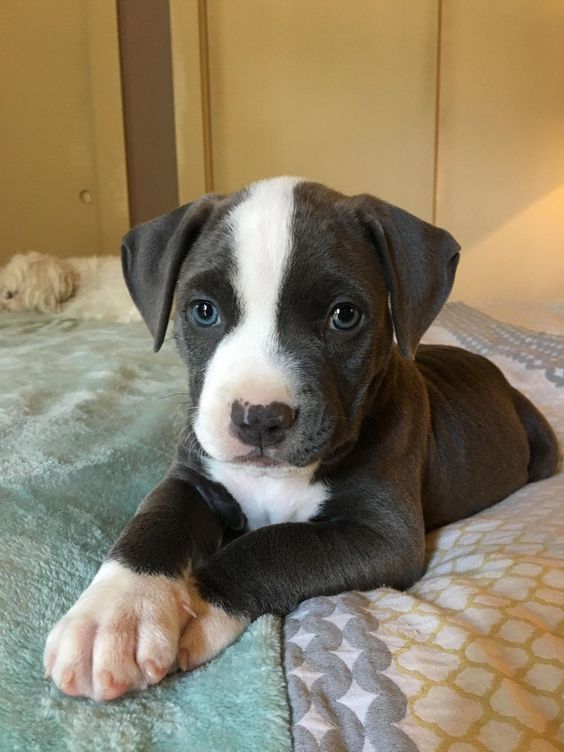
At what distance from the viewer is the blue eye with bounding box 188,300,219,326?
4.74ft

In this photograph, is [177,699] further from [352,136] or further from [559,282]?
[559,282]

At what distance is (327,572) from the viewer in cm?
132

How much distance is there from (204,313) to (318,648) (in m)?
0.69

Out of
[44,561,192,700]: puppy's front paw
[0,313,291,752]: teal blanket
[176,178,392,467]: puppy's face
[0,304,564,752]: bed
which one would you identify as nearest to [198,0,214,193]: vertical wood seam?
[0,313,291,752]: teal blanket

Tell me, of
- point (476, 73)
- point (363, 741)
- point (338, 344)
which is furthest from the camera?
point (476, 73)

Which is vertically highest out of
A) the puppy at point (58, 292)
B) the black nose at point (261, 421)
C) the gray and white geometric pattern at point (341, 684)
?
the black nose at point (261, 421)

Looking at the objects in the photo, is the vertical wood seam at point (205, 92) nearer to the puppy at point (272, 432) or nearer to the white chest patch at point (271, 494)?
the puppy at point (272, 432)

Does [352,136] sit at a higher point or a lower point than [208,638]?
higher

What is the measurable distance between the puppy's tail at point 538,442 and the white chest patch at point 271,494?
872 millimetres

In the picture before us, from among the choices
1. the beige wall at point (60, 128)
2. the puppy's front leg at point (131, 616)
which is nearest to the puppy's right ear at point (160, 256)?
the puppy's front leg at point (131, 616)

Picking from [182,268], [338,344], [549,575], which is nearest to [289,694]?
[549,575]

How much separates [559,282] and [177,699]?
566 cm

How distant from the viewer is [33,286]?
14.0ft

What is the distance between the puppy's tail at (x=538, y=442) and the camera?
213 centimetres
